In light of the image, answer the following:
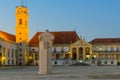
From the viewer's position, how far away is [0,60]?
11188 centimetres

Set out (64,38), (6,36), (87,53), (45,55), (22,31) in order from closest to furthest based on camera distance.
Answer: (45,55)
(6,36)
(22,31)
(87,53)
(64,38)

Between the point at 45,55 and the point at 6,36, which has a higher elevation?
the point at 6,36

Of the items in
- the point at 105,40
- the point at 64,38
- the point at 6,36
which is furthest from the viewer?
the point at 64,38

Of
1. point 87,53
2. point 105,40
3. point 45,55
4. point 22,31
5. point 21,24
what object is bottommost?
point 45,55

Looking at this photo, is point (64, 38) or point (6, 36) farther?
point (64, 38)

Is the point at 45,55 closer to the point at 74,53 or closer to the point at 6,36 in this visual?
the point at 6,36

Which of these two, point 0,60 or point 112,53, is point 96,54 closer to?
point 112,53

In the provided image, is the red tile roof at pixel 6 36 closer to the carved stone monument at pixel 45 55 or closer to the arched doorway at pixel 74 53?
the arched doorway at pixel 74 53

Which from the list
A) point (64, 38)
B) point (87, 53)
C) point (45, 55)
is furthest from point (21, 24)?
point (45, 55)

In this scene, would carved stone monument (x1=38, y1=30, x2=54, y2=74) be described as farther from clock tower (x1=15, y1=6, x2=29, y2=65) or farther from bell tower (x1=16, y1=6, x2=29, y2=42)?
bell tower (x1=16, y1=6, x2=29, y2=42)

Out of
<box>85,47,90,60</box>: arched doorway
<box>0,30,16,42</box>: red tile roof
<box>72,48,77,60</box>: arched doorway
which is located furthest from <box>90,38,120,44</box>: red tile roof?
<box>0,30,16,42</box>: red tile roof

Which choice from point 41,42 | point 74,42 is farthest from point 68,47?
point 41,42

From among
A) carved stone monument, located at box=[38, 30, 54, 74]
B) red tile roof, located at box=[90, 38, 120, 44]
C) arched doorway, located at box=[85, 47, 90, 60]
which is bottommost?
carved stone monument, located at box=[38, 30, 54, 74]

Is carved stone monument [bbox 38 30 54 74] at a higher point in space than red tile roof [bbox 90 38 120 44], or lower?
lower
